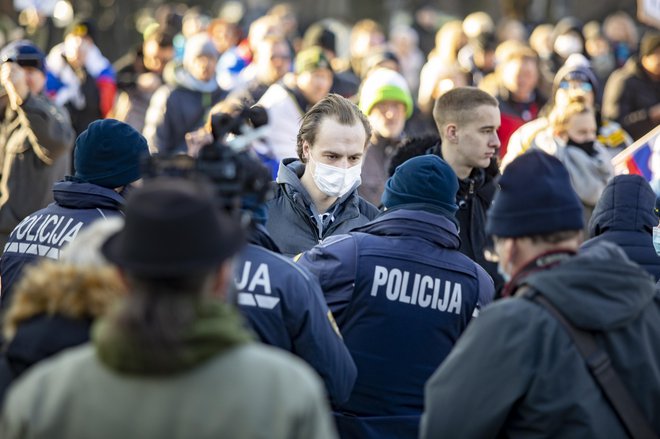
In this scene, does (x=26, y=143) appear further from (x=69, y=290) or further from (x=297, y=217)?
(x=69, y=290)

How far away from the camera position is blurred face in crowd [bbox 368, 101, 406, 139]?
30.8 feet

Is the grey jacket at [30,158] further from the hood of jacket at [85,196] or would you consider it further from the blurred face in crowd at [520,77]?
the blurred face in crowd at [520,77]

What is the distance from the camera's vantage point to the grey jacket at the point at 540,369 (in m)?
3.79

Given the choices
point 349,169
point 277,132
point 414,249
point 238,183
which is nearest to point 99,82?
point 277,132

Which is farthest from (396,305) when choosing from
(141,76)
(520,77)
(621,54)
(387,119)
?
(621,54)

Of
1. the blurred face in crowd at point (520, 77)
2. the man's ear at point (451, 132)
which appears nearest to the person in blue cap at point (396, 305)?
the man's ear at point (451, 132)

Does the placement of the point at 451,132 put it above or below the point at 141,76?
above

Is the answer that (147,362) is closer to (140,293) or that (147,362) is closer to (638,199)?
(140,293)

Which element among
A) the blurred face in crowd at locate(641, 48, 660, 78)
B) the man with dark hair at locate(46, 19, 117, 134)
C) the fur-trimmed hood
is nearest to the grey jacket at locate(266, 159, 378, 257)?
the fur-trimmed hood

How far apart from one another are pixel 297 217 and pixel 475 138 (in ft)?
5.21

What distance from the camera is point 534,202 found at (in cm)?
400

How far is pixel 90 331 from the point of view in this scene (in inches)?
138

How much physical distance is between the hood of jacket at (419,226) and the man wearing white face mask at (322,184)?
1.02 metres

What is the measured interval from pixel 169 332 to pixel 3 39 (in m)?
14.0
